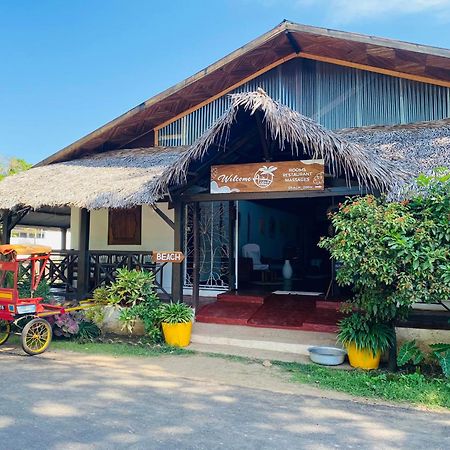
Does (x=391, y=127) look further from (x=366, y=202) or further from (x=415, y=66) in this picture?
(x=366, y=202)

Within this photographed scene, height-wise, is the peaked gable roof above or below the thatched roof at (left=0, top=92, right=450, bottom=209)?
above

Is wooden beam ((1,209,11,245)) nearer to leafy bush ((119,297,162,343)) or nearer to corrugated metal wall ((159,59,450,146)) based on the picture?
leafy bush ((119,297,162,343))

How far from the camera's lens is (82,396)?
4.57m

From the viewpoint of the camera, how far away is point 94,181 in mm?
8797

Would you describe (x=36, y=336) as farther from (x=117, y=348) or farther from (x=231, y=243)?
(x=231, y=243)

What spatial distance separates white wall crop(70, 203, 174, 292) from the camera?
384 inches

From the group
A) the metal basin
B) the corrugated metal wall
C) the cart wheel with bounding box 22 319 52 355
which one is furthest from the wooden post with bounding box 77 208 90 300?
the metal basin

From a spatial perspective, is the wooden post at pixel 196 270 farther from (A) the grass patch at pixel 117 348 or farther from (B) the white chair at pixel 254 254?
(B) the white chair at pixel 254 254

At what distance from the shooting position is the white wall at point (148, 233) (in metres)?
9.77

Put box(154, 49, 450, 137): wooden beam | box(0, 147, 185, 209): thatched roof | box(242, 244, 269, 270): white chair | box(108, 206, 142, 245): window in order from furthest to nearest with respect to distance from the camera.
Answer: box(242, 244, 269, 270): white chair → box(108, 206, 142, 245): window → box(154, 49, 450, 137): wooden beam → box(0, 147, 185, 209): thatched roof

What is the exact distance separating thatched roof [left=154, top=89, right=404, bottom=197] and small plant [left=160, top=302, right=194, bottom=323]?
84.6 inches

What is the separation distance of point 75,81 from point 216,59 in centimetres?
1156

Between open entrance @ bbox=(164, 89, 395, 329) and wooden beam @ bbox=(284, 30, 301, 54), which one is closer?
open entrance @ bbox=(164, 89, 395, 329)

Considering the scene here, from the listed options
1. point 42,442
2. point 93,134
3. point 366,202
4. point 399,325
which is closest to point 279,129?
point 366,202
